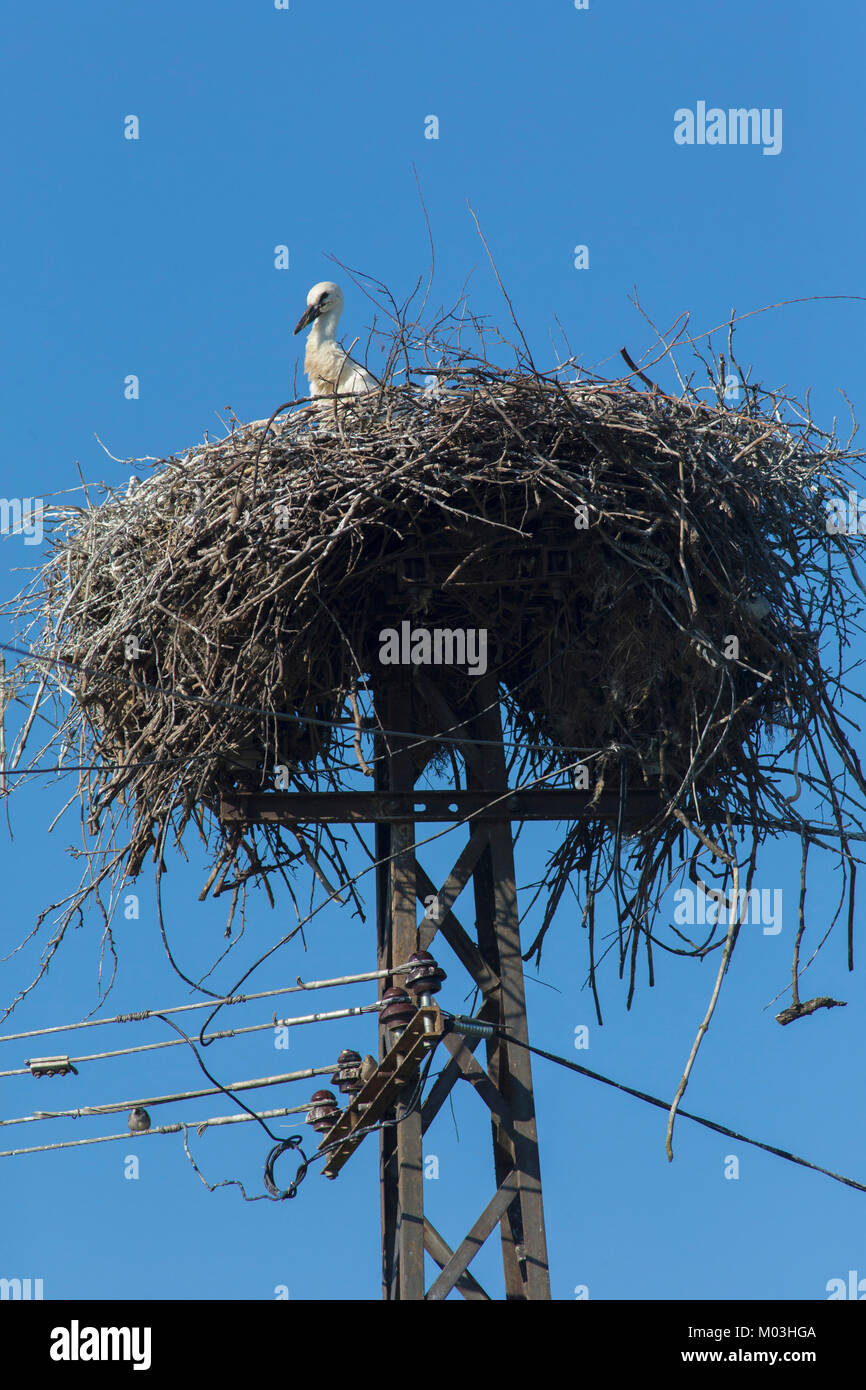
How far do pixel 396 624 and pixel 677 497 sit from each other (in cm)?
125

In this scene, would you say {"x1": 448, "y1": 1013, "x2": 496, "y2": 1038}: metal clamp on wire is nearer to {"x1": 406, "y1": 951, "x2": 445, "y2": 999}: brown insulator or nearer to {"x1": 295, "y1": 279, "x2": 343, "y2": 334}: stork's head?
{"x1": 406, "y1": 951, "x2": 445, "y2": 999}: brown insulator

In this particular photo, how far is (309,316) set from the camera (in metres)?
10.7

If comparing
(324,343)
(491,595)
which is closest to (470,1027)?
(491,595)

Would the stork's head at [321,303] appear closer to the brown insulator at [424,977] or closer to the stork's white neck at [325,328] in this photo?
the stork's white neck at [325,328]

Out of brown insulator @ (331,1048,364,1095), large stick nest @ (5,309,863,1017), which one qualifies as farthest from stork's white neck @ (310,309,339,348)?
brown insulator @ (331,1048,364,1095)

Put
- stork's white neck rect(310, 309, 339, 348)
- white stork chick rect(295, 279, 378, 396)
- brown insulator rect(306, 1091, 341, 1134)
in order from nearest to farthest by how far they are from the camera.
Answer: brown insulator rect(306, 1091, 341, 1134), white stork chick rect(295, 279, 378, 396), stork's white neck rect(310, 309, 339, 348)

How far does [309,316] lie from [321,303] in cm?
11

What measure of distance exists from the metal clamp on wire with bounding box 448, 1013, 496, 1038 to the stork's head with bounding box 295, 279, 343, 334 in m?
5.11

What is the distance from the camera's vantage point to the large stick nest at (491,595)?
7.29 meters

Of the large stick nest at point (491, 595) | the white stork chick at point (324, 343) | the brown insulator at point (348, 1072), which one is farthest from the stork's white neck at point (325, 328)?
the brown insulator at point (348, 1072)

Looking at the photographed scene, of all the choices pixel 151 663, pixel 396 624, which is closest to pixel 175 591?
pixel 151 663

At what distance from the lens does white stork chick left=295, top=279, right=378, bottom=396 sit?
9.84m
